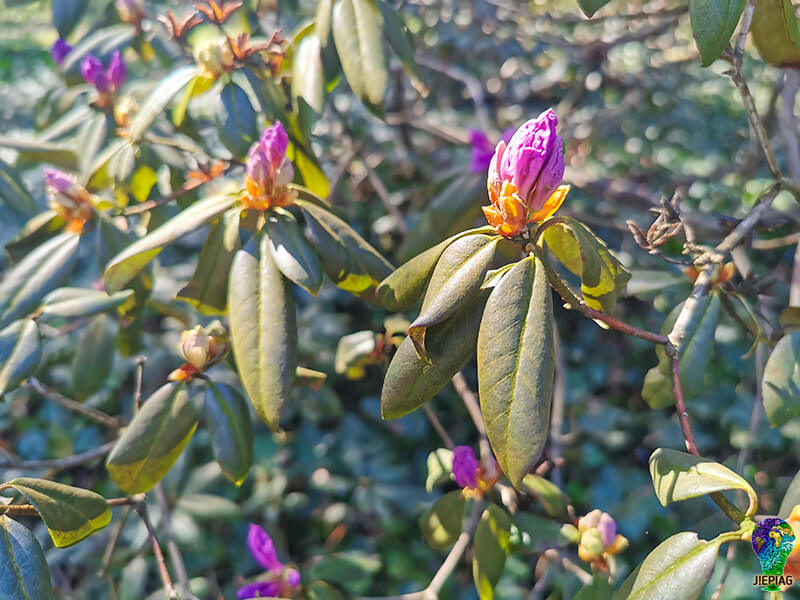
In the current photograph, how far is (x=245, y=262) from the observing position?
3.10 feet

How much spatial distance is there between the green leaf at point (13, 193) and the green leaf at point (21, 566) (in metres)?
0.77

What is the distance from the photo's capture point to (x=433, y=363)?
77 cm

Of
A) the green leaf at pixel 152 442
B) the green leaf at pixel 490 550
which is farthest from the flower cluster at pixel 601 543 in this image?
the green leaf at pixel 152 442

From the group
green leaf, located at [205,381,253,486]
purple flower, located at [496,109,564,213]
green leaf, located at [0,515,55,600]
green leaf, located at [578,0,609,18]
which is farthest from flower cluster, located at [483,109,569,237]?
green leaf, located at [0,515,55,600]

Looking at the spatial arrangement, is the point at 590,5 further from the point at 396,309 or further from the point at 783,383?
the point at 783,383

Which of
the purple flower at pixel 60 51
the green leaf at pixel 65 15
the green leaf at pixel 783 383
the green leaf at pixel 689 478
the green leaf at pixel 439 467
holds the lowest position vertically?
the green leaf at pixel 439 467

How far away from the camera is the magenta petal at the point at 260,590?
1.19 meters

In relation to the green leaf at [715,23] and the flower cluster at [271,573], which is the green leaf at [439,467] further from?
the green leaf at [715,23]

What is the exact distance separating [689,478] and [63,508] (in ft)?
2.42

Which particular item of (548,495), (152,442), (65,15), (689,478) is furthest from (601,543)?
(65,15)

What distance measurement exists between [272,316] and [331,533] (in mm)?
1117

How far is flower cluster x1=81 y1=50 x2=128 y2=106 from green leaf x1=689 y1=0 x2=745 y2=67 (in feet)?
3.73

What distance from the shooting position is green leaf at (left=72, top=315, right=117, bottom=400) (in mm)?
1467

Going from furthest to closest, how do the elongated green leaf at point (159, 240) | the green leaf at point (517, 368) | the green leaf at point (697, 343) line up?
the green leaf at point (697, 343), the elongated green leaf at point (159, 240), the green leaf at point (517, 368)
